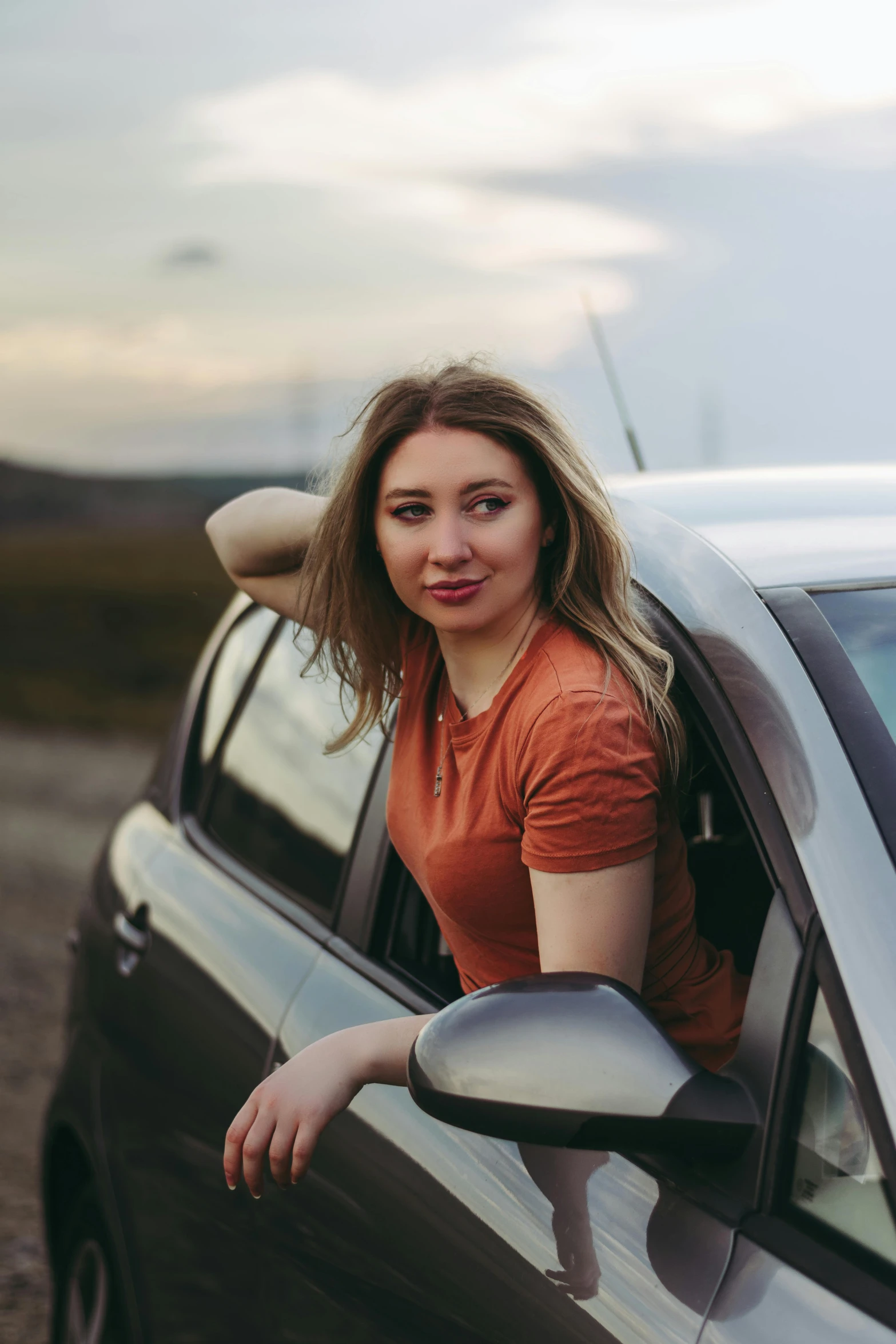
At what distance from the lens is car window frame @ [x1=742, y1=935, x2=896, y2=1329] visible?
1182 mm

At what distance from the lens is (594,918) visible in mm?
1486

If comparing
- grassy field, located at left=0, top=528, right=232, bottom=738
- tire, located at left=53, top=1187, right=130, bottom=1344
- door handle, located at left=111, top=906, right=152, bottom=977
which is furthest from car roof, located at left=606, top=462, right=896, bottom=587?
grassy field, located at left=0, top=528, right=232, bottom=738

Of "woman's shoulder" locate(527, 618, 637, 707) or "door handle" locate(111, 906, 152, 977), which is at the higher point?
"woman's shoulder" locate(527, 618, 637, 707)

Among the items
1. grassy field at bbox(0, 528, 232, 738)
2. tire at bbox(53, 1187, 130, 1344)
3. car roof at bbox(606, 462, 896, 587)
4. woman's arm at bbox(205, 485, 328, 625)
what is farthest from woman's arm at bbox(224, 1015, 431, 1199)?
grassy field at bbox(0, 528, 232, 738)

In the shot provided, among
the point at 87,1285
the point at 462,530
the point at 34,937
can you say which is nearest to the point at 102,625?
the point at 34,937

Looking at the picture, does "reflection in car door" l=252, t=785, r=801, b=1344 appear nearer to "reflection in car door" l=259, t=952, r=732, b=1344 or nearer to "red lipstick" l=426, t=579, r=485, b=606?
"reflection in car door" l=259, t=952, r=732, b=1344

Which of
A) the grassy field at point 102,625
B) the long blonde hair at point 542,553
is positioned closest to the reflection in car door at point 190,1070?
the long blonde hair at point 542,553

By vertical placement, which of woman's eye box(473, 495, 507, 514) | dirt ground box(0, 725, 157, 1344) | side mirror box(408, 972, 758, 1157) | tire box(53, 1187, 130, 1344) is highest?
woman's eye box(473, 495, 507, 514)

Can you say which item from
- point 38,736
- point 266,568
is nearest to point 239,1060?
point 266,568

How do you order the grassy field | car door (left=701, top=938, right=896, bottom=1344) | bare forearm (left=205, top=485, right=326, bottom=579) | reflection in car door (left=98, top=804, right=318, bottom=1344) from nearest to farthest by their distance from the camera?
car door (left=701, top=938, right=896, bottom=1344), reflection in car door (left=98, top=804, right=318, bottom=1344), bare forearm (left=205, top=485, right=326, bottom=579), the grassy field

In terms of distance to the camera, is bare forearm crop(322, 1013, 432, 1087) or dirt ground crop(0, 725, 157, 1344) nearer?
bare forearm crop(322, 1013, 432, 1087)

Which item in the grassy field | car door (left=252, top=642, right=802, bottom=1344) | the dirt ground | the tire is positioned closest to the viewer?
car door (left=252, top=642, right=802, bottom=1344)

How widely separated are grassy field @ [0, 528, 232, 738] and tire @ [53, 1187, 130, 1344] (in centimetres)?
1420

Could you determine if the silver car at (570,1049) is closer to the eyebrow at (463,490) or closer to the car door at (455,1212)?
the car door at (455,1212)
